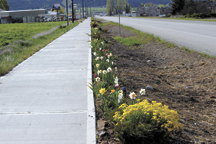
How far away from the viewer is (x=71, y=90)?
17.5ft

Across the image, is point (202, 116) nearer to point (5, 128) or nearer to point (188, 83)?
point (188, 83)

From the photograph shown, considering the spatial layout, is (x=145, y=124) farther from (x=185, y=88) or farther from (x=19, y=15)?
(x=19, y=15)

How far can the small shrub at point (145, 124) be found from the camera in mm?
2912

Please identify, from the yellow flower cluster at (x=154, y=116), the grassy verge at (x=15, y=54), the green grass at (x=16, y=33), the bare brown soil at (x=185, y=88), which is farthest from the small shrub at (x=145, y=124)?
the green grass at (x=16, y=33)

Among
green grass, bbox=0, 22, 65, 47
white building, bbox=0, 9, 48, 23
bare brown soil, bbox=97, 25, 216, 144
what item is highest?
white building, bbox=0, 9, 48, 23

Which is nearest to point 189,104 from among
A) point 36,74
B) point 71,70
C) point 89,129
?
point 89,129

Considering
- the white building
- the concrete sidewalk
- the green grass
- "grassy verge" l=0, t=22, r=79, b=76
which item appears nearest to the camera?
the concrete sidewalk

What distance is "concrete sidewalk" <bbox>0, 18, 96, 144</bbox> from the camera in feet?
11.2

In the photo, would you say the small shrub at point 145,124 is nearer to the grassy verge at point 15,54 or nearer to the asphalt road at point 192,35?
the grassy verge at point 15,54

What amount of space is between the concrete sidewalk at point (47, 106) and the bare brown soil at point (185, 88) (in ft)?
1.30

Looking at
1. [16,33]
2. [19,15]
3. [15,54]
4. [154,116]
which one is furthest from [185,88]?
[19,15]

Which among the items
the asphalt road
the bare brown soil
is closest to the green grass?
the asphalt road

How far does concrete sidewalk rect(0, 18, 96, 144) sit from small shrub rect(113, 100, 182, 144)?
494mm

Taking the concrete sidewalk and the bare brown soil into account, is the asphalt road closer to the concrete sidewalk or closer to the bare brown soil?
the bare brown soil
